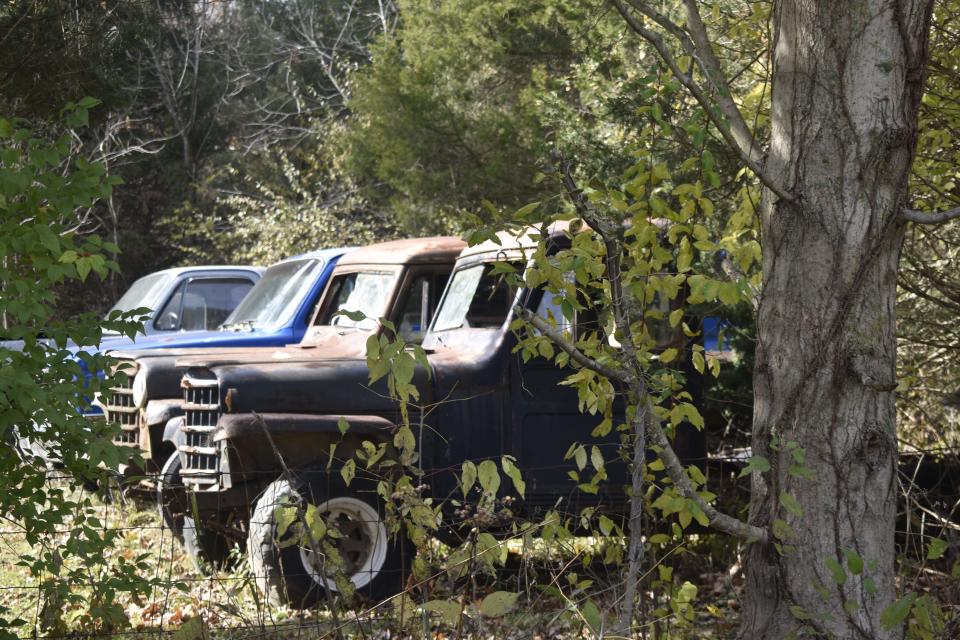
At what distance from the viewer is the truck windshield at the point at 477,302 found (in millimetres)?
6656

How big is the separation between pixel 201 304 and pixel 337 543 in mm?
6554

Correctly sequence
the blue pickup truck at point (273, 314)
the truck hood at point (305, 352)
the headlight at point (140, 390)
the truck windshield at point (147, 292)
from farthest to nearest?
1. the truck windshield at point (147, 292)
2. the blue pickup truck at point (273, 314)
3. the headlight at point (140, 390)
4. the truck hood at point (305, 352)

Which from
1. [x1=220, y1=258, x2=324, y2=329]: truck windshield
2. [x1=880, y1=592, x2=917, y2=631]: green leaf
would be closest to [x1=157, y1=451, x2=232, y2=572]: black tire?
[x1=220, y1=258, x2=324, y2=329]: truck windshield

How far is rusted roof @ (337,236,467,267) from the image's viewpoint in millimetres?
7566

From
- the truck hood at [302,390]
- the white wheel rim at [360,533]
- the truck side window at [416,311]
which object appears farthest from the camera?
the truck side window at [416,311]

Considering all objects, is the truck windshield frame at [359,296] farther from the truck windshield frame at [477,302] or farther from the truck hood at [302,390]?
the truck hood at [302,390]

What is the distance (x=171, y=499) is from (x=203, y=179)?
20.7 metres

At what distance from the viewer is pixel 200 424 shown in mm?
6371

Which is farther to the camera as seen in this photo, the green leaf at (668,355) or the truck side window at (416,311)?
the truck side window at (416,311)

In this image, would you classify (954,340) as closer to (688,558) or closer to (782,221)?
(688,558)

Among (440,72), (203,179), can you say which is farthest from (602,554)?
(203,179)

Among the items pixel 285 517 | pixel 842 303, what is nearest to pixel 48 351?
pixel 285 517

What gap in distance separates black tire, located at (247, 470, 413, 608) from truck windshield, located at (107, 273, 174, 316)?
6.28m

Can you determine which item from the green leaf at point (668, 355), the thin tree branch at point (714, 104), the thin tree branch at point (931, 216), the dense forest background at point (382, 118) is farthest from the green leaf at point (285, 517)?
the thin tree branch at point (931, 216)
